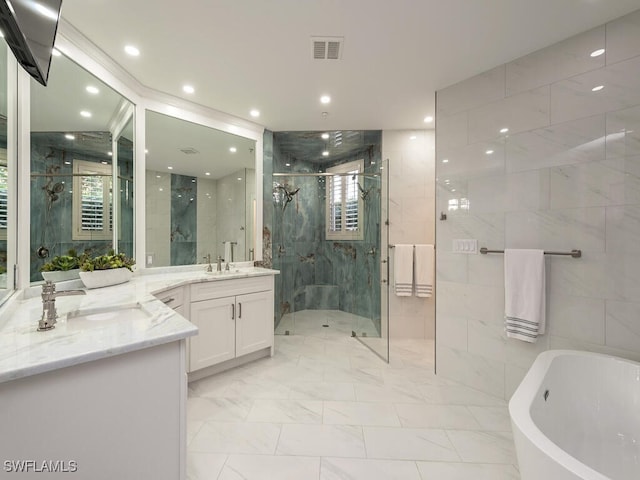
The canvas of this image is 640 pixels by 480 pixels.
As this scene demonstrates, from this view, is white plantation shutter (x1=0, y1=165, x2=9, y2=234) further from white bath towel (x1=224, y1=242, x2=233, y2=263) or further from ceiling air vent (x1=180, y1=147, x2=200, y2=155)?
white bath towel (x1=224, y1=242, x2=233, y2=263)

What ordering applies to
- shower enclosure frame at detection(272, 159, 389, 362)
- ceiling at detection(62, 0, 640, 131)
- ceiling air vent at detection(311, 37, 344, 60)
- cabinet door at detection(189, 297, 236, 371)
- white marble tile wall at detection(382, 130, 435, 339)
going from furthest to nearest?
white marble tile wall at detection(382, 130, 435, 339)
shower enclosure frame at detection(272, 159, 389, 362)
cabinet door at detection(189, 297, 236, 371)
ceiling air vent at detection(311, 37, 344, 60)
ceiling at detection(62, 0, 640, 131)

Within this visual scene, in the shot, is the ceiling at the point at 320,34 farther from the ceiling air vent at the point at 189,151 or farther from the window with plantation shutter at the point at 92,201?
the window with plantation shutter at the point at 92,201

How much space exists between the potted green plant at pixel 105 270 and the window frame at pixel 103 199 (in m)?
0.16

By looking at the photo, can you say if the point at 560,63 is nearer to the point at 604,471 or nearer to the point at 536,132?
the point at 536,132

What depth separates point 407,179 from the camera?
3.23 meters

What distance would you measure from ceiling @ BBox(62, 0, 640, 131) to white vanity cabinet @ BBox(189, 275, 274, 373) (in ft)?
5.71

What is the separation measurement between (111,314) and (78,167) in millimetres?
1157

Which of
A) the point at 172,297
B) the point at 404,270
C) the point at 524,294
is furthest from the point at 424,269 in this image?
the point at 172,297

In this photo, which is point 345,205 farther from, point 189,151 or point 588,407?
point 588,407

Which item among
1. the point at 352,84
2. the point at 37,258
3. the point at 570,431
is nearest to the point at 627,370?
the point at 570,431

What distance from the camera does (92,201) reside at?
1.95 metres

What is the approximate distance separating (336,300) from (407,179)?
72.1 inches

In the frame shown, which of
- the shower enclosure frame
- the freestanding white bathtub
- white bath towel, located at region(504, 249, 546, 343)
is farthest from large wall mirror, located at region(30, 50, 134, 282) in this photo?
white bath towel, located at region(504, 249, 546, 343)

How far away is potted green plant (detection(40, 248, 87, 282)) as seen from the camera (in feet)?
5.53
